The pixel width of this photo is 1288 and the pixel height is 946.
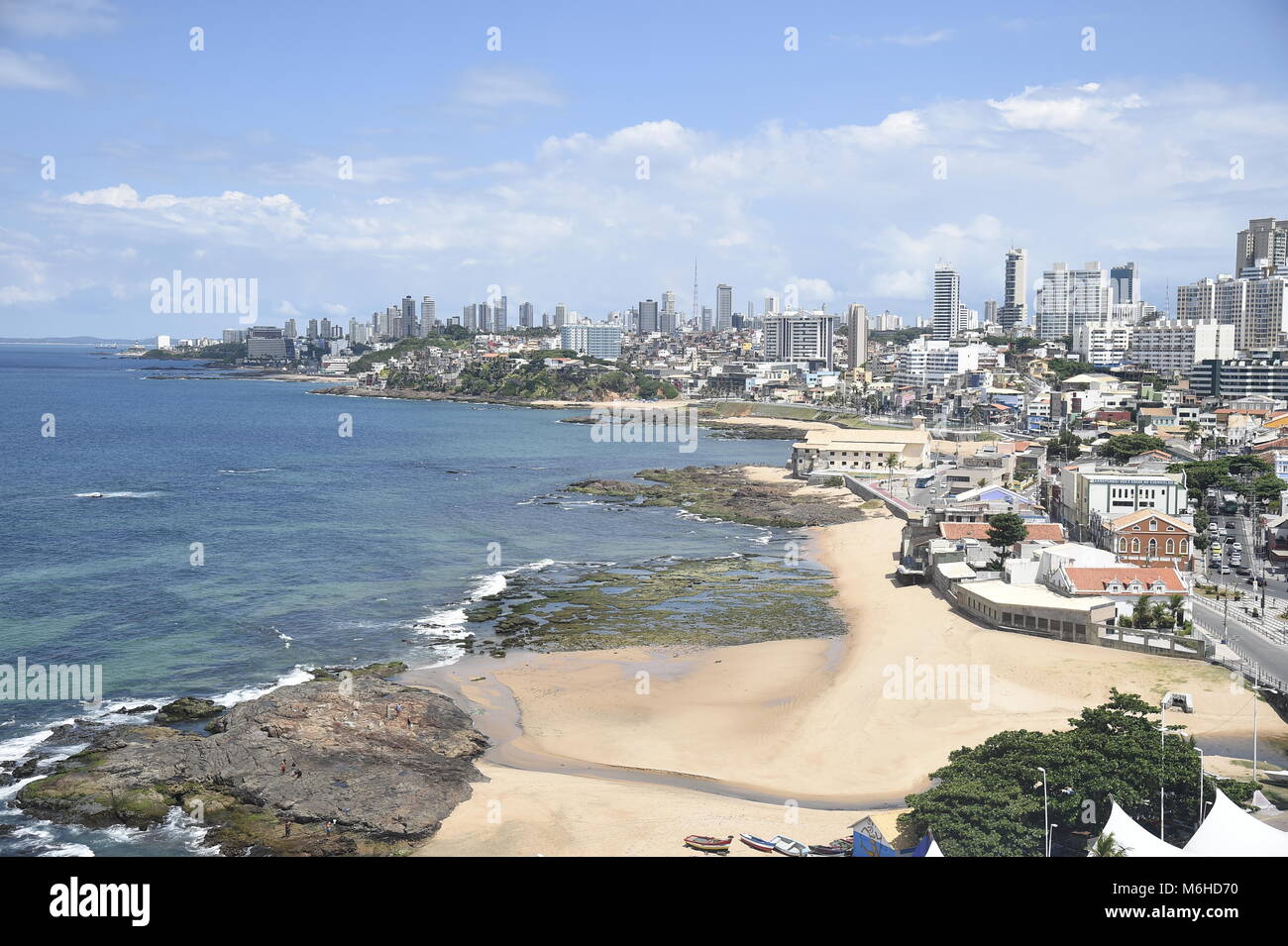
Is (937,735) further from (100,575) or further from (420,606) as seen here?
(100,575)

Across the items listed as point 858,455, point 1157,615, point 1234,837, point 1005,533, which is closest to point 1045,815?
point 1234,837

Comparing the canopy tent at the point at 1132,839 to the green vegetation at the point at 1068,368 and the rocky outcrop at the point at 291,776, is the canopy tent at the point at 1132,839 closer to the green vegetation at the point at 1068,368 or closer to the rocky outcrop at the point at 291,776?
the rocky outcrop at the point at 291,776

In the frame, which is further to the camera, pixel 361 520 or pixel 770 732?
pixel 361 520

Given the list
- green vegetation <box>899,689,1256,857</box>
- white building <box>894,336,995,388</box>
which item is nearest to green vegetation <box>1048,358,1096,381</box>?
white building <box>894,336,995,388</box>

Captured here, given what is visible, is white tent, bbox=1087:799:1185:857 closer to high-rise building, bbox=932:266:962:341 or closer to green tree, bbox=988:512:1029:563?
green tree, bbox=988:512:1029:563

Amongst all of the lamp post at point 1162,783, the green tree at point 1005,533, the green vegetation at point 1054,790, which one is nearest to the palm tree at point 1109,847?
the green vegetation at point 1054,790

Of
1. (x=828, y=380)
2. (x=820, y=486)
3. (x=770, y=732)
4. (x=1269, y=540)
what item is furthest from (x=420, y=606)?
(x=828, y=380)

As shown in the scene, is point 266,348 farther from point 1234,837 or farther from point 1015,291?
point 1234,837
